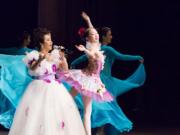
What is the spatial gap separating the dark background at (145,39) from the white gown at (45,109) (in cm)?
334

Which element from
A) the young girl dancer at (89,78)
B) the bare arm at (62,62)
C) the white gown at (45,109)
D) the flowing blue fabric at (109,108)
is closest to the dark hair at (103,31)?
the flowing blue fabric at (109,108)

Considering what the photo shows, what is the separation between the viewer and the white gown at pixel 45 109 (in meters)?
4.54

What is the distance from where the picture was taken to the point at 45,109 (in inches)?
181

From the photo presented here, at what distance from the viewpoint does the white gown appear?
454 centimetres

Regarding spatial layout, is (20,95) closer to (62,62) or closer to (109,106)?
(62,62)

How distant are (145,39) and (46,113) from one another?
4523 millimetres

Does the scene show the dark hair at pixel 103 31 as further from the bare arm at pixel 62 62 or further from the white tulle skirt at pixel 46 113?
the white tulle skirt at pixel 46 113

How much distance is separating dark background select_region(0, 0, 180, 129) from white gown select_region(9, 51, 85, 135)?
3.34 m

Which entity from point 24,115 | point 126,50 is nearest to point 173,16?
point 126,50

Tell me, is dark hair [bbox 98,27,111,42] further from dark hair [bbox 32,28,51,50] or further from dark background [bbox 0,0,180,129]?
dark background [bbox 0,0,180,129]

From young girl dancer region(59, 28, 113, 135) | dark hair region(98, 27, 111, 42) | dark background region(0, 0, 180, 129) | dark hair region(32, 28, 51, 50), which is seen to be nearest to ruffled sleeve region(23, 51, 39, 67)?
dark hair region(32, 28, 51, 50)

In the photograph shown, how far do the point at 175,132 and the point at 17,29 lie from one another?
282 cm

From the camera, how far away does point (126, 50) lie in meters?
8.77

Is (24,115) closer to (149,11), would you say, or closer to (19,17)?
(19,17)
